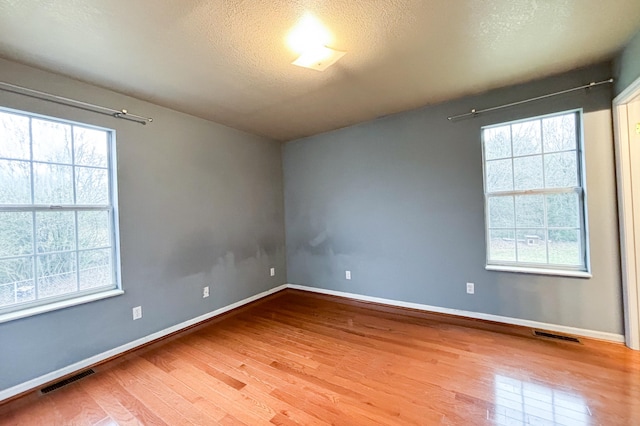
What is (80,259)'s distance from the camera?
239 centimetres

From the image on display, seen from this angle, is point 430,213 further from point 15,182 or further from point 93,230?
point 15,182

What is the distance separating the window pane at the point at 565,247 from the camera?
2.56 m

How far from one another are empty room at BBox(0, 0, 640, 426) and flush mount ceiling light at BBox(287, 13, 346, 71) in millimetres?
13

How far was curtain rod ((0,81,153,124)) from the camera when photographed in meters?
2.02

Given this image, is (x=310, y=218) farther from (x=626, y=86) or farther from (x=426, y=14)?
(x=626, y=86)

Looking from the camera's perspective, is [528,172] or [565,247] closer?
[565,247]

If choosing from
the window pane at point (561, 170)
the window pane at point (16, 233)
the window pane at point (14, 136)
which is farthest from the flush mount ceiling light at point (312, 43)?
the window pane at point (16, 233)

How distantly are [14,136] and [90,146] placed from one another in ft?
1.56

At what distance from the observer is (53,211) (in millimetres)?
2254

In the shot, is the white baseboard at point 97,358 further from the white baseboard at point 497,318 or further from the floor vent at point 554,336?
the floor vent at point 554,336

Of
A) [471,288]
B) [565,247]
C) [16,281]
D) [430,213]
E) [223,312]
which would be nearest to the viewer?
[16,281]

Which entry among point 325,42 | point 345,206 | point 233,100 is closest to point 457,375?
point 345,206

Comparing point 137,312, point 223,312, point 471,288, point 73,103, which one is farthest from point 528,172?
point 73,103

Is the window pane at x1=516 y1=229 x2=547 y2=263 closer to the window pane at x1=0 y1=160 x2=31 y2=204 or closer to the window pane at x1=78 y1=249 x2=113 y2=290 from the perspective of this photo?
the window pane at x1=78 y1=249 x2=113 y2=290
